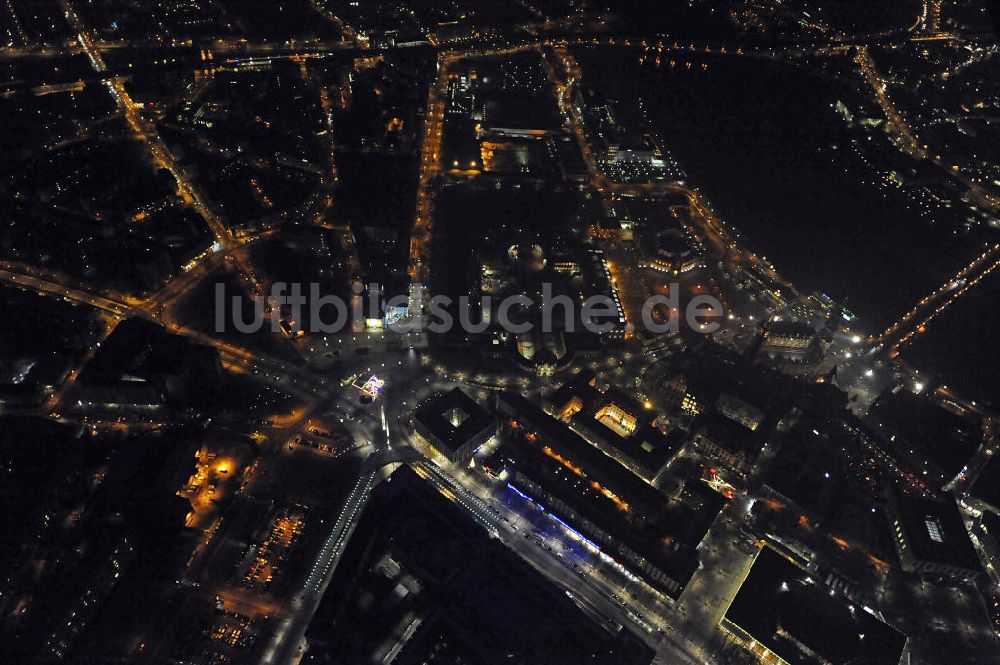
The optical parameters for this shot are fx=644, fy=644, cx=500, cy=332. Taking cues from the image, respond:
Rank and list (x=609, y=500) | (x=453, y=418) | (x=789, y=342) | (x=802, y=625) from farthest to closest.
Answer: (x=789, y=342) < (x=453, y=418) < (x=609, y=500) < (x=802, y=625)

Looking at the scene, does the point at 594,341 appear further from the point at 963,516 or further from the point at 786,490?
the point at 963,516

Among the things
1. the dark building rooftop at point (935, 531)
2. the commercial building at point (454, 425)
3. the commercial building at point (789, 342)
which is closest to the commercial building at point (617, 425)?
the commercial building at point (454, 425)

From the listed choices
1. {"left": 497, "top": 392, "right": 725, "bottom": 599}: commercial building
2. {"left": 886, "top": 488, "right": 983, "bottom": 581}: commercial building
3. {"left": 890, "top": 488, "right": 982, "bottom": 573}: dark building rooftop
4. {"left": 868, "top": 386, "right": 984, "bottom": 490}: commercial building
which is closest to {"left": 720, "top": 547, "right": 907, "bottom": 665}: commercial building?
{"left": 497, "top": 392, "right": 725, "bottom": 599}: commercial building

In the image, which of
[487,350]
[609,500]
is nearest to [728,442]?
[609,500]

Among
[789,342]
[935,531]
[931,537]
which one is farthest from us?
[789,342]

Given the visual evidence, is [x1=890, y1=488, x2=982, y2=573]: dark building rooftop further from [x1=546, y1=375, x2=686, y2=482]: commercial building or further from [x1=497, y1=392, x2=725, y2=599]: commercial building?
[x1=546, y1=375, x2=686, y2=482]: commercial building

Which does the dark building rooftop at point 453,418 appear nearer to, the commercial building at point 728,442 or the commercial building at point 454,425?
the commercial building at point 454,425

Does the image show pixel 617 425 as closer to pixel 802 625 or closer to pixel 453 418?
pixel 453 418
